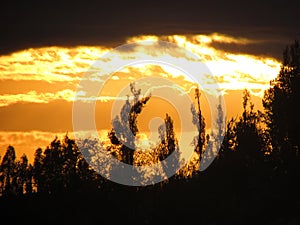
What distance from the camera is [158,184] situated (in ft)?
281

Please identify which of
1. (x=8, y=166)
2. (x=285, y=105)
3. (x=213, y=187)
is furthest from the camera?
(x=8, y=166)

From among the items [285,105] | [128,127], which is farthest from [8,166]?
[285,105]

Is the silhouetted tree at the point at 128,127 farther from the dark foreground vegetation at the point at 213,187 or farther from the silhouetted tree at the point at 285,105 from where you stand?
the silhouetted tree at the point at 285,105

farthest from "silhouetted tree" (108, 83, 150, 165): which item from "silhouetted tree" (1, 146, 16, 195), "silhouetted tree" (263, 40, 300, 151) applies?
"silhouetted tree" (1, 146, 16, 195)

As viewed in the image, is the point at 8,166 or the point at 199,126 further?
the point at 8,166

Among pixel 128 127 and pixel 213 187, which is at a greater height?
pixel 128 127

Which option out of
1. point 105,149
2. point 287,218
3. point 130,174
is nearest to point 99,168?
point 105,149

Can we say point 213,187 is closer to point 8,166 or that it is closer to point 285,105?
point 285,105

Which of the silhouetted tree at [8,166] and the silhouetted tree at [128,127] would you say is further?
the silhouetted tree at [8,166]

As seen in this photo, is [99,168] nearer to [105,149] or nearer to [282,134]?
[105,149]

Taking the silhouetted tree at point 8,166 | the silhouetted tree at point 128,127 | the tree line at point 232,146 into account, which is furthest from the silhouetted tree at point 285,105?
the silhouetted tree at point 8,166

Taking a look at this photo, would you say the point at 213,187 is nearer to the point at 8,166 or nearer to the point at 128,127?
the point at 128,127

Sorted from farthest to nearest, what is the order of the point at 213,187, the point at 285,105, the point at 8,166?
the point at 8,166, the point at 285,105, the point at 213,187

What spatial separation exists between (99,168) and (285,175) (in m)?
33.3
